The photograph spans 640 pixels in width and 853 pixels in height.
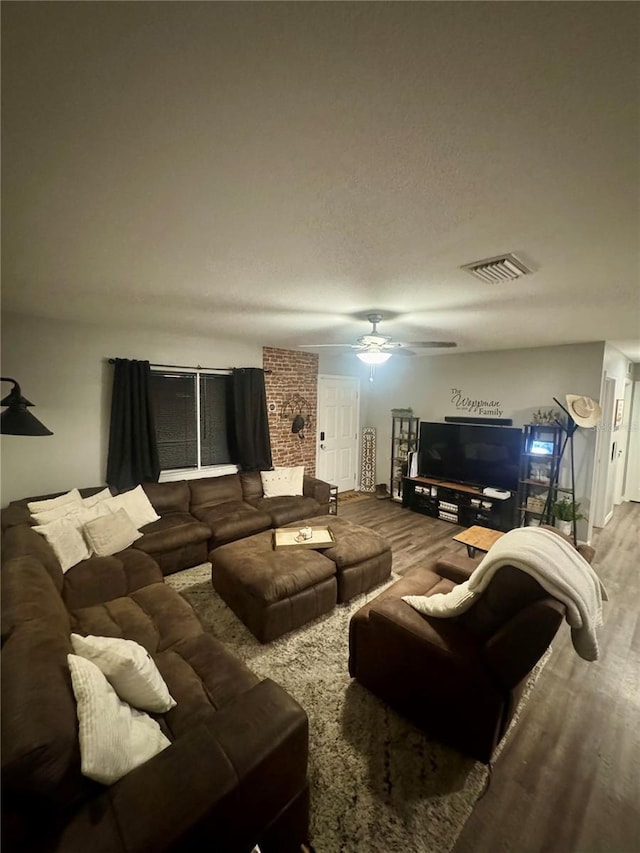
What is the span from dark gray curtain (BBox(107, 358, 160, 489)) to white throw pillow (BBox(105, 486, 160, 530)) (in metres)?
0.42

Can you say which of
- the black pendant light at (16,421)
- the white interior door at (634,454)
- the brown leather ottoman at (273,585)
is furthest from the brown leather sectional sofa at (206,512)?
the white interior door at (634,454)

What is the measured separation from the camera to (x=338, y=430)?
626 cm

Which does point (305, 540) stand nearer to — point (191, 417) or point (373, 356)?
point (373, 356)

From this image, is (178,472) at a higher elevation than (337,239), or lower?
lower

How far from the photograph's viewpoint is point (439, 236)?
149 centimetres

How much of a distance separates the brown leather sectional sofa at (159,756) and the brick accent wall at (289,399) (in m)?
3.55

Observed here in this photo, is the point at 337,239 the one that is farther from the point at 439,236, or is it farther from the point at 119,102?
the point at 119,102

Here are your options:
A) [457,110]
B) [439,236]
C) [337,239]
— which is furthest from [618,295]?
[457,110]

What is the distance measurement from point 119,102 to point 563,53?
3.24ft

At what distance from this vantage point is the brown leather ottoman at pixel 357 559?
2.92 m

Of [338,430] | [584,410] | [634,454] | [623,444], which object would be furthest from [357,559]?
[634,454]

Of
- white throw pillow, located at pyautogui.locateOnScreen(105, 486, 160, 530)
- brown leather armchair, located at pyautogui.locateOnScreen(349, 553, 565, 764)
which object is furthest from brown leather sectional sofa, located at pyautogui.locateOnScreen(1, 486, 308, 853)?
white throw pillow, located at pyautogui.locateOnScreen(105, 486, 160, 530)

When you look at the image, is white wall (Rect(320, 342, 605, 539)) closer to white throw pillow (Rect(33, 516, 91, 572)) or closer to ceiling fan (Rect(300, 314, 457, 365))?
ceiling fan (Rect(300, 314, 457, 365))

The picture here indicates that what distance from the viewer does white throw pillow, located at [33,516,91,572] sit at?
2527 millimetres
